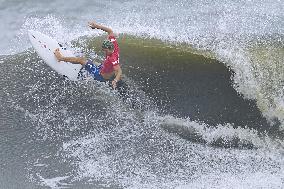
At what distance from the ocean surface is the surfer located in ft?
1.67

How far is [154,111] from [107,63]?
1442mm

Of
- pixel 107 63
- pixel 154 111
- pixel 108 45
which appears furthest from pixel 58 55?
pixel 154 111

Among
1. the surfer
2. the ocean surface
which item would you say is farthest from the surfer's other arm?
the ocean surface

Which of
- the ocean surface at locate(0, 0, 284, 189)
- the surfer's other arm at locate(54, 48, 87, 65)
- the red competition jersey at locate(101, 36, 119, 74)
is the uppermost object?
the red competition jersey at locate(101, 36, 119, 74)

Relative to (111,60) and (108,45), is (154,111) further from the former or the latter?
(108,45)

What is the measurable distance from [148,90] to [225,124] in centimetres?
187

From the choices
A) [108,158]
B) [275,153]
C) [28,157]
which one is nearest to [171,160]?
[108,158]

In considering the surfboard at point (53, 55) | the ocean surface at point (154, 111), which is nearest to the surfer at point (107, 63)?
the surfboard at point (53, 55)

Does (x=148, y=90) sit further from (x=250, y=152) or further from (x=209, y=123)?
(x=250, y=152)

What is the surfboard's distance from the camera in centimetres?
1112

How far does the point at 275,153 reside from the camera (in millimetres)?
9711

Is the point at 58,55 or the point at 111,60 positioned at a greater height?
the point at 111,60

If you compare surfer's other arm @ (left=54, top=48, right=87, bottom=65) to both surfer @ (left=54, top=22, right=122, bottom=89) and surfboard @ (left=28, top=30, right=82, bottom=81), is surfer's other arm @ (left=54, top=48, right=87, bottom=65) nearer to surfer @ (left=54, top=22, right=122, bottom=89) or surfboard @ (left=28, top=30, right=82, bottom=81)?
surfer @ (left=54, top=22, right=122, bottom=89)

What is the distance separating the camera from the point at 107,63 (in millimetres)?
10305
